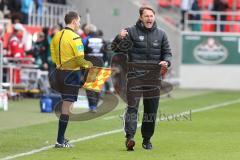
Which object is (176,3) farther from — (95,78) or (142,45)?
(142,45)

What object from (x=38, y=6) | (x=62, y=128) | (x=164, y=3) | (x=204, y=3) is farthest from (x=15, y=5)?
(x=62, y=128)

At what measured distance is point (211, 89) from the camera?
3488cm

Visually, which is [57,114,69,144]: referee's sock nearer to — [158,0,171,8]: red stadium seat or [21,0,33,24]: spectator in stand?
[21,0,33,24]: spectator in stand

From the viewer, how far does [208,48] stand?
35562 mm

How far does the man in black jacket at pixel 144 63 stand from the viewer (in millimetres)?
14070

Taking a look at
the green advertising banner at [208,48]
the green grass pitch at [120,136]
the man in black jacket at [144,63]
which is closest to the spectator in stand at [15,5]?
the green advertising banner at [208,48]

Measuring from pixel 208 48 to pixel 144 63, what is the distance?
21.6 meters

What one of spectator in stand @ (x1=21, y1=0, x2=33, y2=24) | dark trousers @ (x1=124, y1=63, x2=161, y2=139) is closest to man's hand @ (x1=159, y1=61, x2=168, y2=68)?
dark trousers @ (x1=124, y1=63, x2=161, y2=139)

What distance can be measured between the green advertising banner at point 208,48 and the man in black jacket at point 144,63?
832 inches

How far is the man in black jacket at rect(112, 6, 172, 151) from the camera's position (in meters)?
14.1

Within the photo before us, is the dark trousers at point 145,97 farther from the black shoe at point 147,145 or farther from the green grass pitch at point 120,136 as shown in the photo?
the green grass pitch at point 120,136

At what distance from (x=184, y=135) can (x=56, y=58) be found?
3.22 meters

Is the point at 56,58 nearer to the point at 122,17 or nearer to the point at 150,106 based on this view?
the point at 150,106

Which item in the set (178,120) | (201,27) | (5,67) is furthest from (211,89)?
(178,120)
